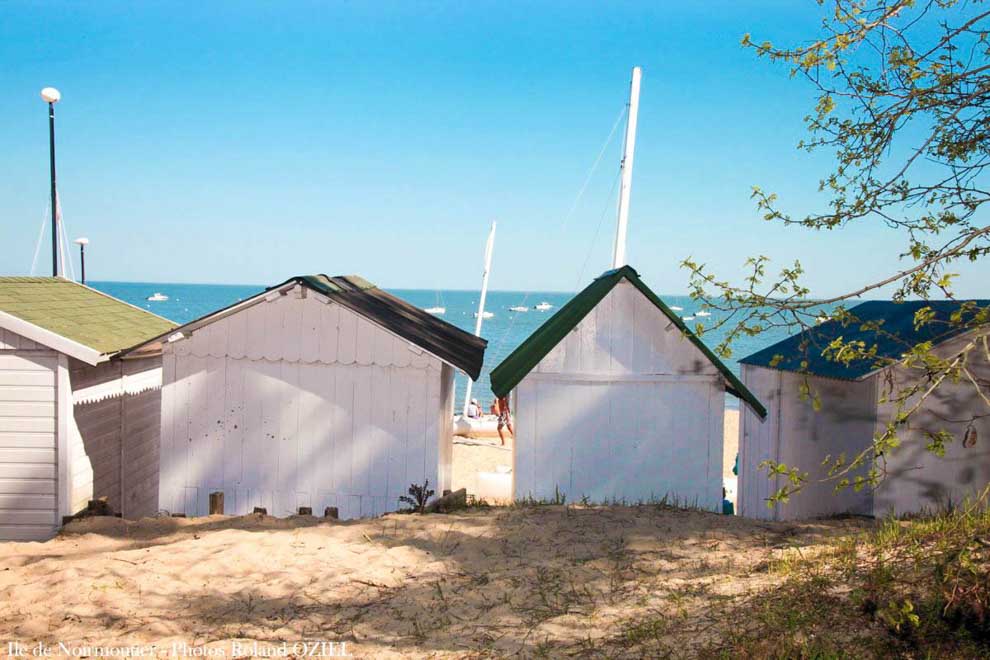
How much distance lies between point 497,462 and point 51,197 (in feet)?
46.2

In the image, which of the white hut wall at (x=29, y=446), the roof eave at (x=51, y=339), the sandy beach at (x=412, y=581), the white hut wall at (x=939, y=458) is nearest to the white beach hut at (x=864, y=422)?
the white hut wall at (x=939, y=458)

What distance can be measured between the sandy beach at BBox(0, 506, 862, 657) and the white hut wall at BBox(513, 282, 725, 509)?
0.74 metres

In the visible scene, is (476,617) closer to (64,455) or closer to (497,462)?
(64,455)

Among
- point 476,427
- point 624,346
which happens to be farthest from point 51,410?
point 476,427

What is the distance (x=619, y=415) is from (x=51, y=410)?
284 inches

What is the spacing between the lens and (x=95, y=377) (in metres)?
11.4

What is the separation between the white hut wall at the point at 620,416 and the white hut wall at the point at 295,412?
4.53 feet

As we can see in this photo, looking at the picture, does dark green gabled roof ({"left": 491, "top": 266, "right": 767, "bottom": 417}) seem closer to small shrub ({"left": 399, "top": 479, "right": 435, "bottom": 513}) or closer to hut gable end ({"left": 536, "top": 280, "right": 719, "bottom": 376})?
hut gable end ({"left": 536, "top": 280, "right": 719, "bottom": 376})

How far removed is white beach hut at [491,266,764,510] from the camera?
10.1 meters

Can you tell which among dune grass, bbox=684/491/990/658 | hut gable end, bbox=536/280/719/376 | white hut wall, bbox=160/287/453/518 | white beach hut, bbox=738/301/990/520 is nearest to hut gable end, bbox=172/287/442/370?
white hut wall, bbox=160/287/453/518

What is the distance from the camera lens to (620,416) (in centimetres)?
1010

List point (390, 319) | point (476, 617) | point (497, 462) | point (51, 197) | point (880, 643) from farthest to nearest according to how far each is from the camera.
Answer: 1. point (497, 462)
2. point (51, 197)
3. point (390, 319)
4. point (476, 617)
5. point (880, 643)

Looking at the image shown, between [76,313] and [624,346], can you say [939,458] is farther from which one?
[76,313]

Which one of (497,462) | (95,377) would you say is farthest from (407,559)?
(497,462)
